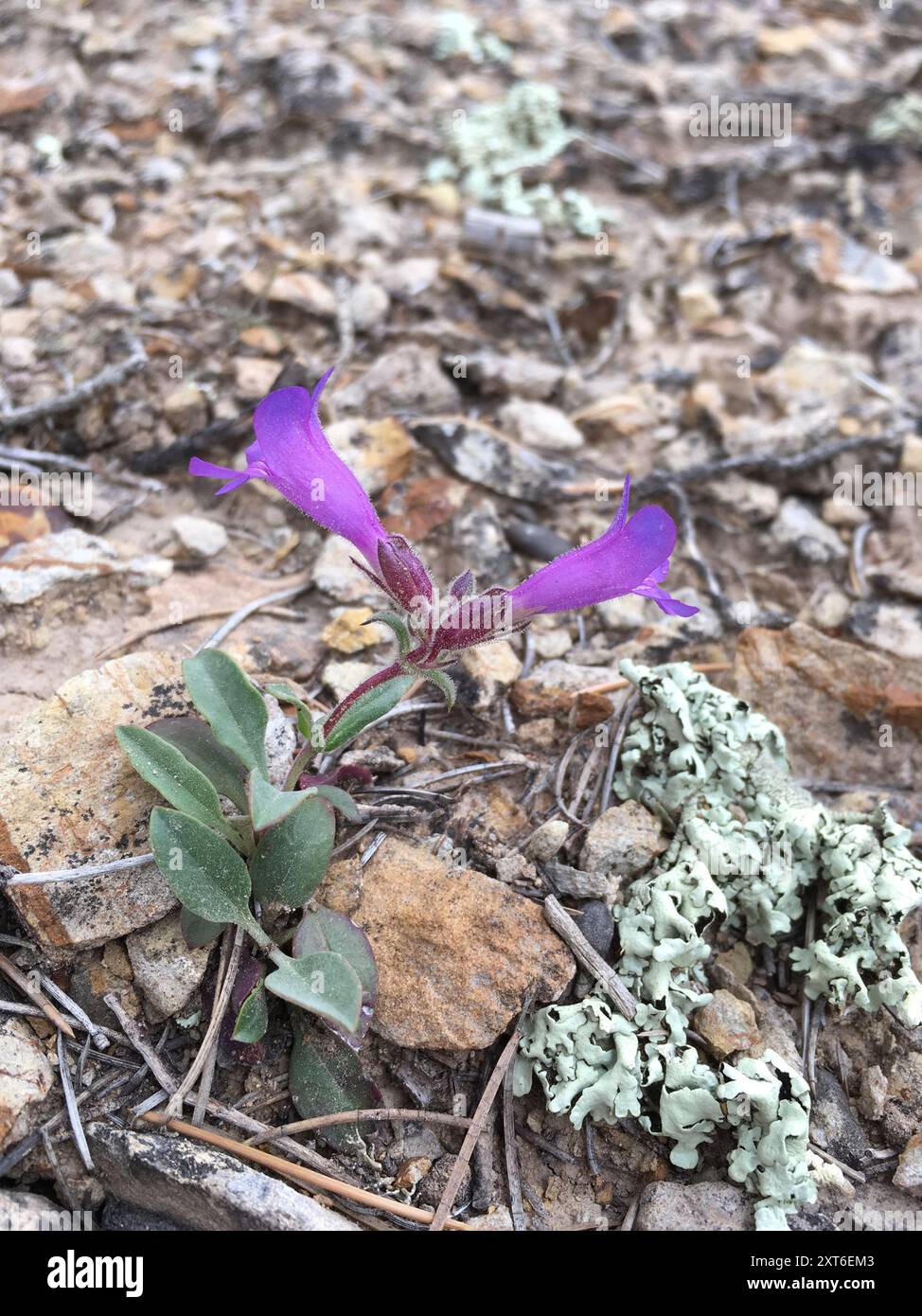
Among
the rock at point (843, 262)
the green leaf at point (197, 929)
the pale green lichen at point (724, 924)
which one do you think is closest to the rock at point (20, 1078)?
the green leaf at point (197, 929)

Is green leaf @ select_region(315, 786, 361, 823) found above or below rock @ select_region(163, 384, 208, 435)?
below

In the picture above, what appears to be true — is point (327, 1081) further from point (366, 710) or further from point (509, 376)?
point (509, 376)

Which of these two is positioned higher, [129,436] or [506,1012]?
[129,436]

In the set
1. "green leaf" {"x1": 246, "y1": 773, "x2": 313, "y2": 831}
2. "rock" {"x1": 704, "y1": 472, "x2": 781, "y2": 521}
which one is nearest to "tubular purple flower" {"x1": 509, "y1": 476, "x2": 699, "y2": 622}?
"green leaf" {"x1": 246, "y1": 773, "x2": 313, "y2": 831}

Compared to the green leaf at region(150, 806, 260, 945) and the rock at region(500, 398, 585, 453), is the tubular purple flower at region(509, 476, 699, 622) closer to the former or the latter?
the green leaf at region(150, 806, 260, 945)

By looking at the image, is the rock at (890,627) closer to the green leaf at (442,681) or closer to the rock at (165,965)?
the green leaf at (442,681)
